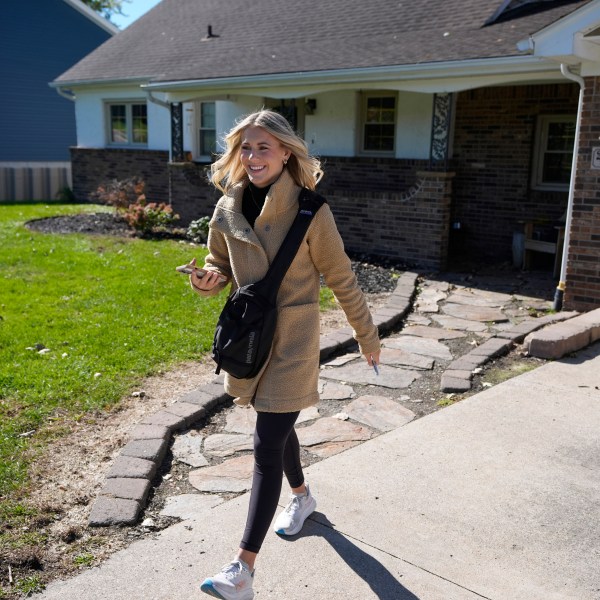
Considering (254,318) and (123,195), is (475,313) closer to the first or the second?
(254,318)

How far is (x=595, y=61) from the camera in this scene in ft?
23.3

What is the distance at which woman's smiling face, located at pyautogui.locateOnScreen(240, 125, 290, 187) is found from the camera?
2912 millimetres

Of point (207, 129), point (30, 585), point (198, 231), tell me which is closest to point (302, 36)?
point (207, 129)

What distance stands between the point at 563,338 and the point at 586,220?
1960mm

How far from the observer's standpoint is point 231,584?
108 inches

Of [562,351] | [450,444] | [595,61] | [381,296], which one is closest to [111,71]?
[381,296]

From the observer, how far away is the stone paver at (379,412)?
476 cm

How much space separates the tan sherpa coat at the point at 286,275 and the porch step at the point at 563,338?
3564 mm

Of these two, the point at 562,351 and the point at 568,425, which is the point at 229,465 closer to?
the point at 568,425

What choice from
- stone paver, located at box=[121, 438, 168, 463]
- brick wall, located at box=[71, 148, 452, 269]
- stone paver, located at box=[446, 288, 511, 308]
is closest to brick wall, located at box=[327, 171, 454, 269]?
brick wall, located at box=[71, 148, 452, 269]

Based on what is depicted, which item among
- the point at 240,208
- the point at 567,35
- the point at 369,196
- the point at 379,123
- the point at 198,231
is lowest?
the point at 198,231

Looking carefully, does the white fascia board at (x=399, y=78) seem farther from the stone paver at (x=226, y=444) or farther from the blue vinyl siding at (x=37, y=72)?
the blue vinyl siding at (x=37, y=72)

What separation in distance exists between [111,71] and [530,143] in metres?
10.7

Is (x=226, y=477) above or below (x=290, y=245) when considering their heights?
below
